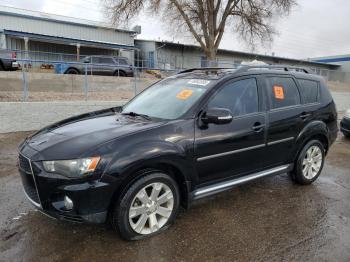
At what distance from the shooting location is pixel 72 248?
2.98 m

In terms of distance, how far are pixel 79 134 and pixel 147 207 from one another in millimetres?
984

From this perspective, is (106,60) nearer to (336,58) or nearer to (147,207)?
(147,207)

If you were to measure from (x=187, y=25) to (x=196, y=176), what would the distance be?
24229 mm

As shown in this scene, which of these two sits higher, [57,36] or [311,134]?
[57,36]

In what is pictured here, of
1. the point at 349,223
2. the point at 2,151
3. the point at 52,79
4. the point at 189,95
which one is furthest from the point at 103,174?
the point at 52,79

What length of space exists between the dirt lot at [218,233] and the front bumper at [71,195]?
387 millimetres

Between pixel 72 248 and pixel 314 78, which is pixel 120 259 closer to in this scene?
pixel 72 248

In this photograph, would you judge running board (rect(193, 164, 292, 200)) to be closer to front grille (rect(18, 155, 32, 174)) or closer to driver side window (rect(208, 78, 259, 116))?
driver side window (rect(208, 78, 259, 116))

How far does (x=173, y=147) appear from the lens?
3.15 metres

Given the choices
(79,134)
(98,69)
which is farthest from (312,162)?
(98,69)

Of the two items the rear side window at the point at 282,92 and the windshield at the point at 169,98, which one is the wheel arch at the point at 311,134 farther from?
the windshield at the point at 169,98

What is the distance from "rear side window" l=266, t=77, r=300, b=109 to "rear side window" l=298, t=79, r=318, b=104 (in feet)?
0.47

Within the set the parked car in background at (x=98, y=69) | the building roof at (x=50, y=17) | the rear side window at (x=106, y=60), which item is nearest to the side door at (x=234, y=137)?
the parked car in background at (x=98, y=69)

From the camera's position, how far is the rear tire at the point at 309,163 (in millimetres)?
4605
